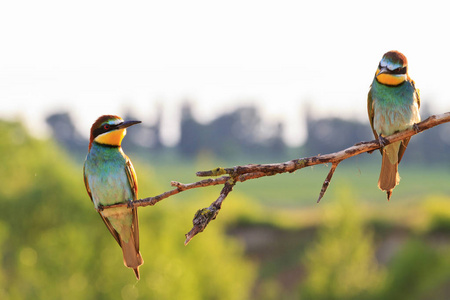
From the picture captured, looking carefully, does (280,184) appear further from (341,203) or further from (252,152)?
Result: (341,203)

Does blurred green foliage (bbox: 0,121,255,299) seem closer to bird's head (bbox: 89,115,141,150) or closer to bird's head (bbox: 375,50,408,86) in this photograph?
bird's head (bbox: 89,115,141,150)

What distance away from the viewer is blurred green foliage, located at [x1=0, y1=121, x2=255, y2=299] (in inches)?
1202

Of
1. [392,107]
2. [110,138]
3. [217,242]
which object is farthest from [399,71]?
[217,242]

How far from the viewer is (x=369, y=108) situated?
5203mm

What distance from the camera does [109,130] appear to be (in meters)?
4.20

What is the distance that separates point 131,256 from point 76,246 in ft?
99.3

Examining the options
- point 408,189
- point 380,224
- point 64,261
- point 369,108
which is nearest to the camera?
point 369,108

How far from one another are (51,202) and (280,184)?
34.9 m

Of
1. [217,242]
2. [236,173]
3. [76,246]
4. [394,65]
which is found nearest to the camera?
[236,173]

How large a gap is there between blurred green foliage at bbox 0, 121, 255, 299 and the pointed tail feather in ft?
80.8

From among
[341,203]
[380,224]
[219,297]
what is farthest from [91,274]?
[380,224]

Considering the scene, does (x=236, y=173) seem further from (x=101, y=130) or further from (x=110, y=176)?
(x=110, y=176)

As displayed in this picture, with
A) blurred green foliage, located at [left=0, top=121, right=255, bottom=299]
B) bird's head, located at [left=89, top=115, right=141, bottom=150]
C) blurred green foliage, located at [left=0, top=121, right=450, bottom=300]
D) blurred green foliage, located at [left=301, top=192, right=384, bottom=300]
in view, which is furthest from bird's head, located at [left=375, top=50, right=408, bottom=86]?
blurred green foliage, located at [left=301, top=192, right=384, bottom=300]

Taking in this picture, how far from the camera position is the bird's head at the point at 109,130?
158 inches
